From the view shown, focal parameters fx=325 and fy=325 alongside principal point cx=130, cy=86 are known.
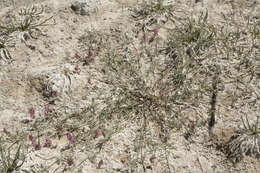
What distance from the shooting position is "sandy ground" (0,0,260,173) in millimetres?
3436

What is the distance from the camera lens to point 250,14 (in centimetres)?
455

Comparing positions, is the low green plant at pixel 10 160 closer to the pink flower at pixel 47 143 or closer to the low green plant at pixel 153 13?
the pink flower at pixel 47 143

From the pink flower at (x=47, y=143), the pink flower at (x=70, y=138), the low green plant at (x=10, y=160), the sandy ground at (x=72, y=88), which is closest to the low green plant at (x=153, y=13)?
the sandy ground at (x=72, y=88)

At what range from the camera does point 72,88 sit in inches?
158

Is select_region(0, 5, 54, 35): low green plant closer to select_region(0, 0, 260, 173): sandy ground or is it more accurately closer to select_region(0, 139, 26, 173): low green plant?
select_region(0, 0, 260, 173): sandy ground

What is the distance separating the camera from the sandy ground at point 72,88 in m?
3.44

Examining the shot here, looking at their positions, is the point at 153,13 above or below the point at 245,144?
above

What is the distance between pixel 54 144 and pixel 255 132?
2191 millimetres

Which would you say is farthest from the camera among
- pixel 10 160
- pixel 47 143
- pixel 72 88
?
pixel 72 88

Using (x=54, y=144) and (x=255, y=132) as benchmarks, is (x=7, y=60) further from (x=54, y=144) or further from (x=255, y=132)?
(x=255, y=132)

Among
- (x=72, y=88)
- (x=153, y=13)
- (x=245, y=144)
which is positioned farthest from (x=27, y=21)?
(x=245, y=144)

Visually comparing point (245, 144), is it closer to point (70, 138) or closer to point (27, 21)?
A: point (70, 138)

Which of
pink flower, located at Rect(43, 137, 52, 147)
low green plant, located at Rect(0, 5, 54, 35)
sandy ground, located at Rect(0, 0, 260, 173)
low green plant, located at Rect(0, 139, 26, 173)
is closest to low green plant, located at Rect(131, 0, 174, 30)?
sandy ground, located at Rect(0, 0, 260, 173)

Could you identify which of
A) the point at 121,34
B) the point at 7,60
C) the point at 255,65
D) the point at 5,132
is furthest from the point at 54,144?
the point at 255,65
